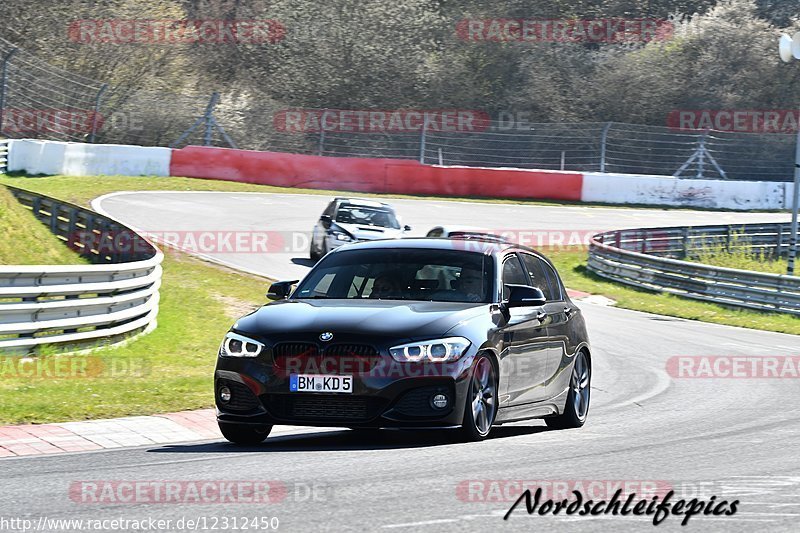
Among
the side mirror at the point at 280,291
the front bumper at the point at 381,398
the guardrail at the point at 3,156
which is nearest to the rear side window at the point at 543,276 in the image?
the side mirror at the point at 280,291

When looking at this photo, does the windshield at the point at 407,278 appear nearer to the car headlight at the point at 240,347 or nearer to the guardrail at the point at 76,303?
the car headlight at the point at 240,347

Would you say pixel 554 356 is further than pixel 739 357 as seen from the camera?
No

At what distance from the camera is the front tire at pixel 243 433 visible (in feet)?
30.7

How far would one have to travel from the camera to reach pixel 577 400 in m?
11.4

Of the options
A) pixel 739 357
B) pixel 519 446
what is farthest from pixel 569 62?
pixel 519 446

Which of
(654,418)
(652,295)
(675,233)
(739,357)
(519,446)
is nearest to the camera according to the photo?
(519,446)

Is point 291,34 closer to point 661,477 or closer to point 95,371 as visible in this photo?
point 95,371

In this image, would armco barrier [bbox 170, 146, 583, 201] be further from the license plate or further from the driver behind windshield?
the license plate

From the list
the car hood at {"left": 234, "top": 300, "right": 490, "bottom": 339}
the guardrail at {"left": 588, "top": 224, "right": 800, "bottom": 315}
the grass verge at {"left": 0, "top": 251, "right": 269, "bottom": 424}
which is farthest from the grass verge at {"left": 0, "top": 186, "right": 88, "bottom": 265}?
the guardrail at {"left": 588, "top": 224, "right": 800, "bottom": 315}

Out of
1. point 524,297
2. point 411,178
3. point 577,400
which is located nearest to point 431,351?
point 524,297

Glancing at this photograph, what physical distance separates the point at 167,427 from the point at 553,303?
11.3ft

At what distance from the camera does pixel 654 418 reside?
1205 centimetres

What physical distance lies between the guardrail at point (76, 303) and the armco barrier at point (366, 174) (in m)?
22.3

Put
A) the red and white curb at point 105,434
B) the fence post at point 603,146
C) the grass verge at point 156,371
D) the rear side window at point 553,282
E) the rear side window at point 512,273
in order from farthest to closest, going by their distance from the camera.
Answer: the fence post at point 603,146, the rear side window at point 553,282, the grass verge at point 156,371, the rear side window at point 512,273, the red and white curb at point 105,434
